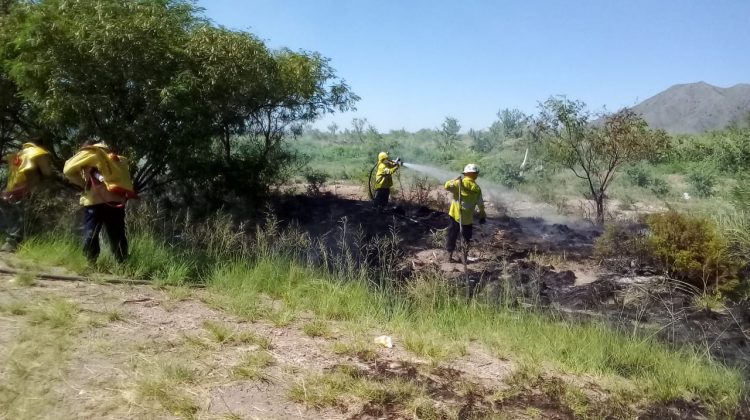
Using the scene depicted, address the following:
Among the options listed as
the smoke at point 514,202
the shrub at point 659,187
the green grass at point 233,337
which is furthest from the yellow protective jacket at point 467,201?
the shrub at point 659,187

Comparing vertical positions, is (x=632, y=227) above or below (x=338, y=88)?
below

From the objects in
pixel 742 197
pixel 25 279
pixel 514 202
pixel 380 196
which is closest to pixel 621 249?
pixel 742 197

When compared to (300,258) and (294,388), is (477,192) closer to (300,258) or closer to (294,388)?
(300,258)

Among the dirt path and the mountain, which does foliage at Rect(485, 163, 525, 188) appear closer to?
the dirt path

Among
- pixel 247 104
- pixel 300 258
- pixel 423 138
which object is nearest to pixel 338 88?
pixel 247 104

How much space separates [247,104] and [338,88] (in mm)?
2687

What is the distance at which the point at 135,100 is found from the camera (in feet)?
28.6

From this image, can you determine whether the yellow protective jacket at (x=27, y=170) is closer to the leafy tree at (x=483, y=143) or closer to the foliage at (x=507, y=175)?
the foliage at (x=507, y=175)

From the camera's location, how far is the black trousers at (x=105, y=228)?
6.01 meters

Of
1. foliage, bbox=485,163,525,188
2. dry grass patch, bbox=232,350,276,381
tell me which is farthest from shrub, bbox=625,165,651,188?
dry grass patch, bbox=232,350,276,381

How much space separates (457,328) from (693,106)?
60774 millimetres

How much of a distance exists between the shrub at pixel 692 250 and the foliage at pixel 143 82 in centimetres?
690

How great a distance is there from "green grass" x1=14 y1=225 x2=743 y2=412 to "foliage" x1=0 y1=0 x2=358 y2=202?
2.71 meters

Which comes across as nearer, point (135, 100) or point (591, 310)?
point (591, 310)
